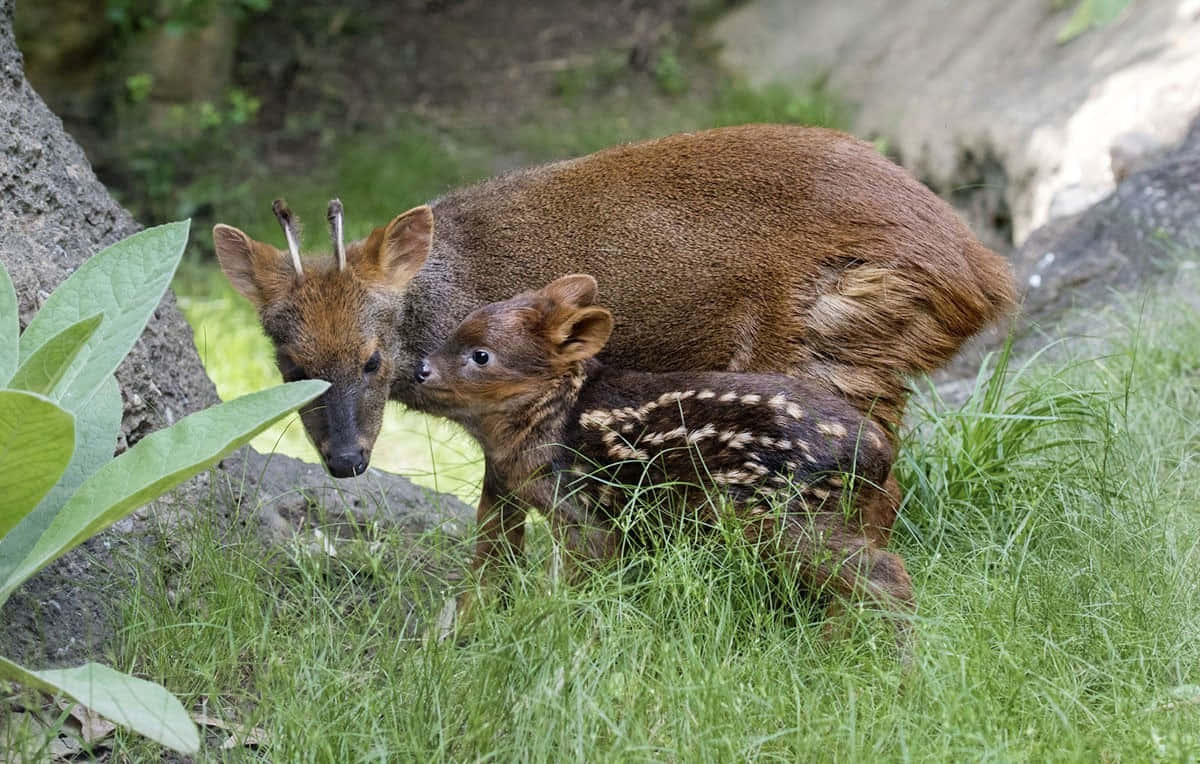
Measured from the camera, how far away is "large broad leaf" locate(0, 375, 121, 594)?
3312mm

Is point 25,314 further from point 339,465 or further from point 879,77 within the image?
point 879,77

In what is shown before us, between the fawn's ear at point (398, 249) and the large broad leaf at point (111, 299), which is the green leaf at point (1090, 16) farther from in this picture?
the large broad leaf at point (111, 299)

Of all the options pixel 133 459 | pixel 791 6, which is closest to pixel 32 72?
pixel 791 6

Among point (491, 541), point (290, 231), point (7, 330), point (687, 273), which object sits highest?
point (7, 330)

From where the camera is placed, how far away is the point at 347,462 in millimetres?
4121

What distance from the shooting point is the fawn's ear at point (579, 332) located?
4215mm

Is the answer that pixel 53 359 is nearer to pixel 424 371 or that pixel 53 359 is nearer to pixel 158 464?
pixel 158 464

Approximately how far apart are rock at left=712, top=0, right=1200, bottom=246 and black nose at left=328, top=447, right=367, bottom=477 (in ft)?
14.3

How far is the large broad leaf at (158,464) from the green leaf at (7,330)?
35 cm

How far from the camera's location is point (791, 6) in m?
11.3

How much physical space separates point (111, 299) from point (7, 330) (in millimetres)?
254

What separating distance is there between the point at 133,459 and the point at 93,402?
0.41 metres

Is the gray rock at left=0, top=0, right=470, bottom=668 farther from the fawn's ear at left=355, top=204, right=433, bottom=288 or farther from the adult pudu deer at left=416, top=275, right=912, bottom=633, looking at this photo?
the fawn's ear at left=355, top=204, right=433, bottom=288

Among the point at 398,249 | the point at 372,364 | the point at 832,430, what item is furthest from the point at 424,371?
the point at 832,430
